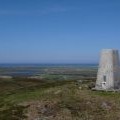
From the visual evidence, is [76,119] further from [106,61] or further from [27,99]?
[106,61]

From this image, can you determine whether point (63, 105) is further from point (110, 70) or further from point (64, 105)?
point (110, 70)

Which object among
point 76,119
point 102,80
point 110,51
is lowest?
point 76,119

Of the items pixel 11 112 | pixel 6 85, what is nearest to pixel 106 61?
pixel 11 112

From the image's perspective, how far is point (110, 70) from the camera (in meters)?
42.4

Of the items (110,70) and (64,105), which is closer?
(64,105)

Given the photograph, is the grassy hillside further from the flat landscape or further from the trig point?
the trig point

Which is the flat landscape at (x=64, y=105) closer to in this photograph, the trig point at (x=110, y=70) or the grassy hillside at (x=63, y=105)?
the grassy hillside at (x=63, y=105)

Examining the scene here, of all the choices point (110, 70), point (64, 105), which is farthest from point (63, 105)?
point (110, 70)

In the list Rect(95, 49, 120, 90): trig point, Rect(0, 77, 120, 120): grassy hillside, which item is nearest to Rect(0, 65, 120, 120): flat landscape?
Rect(0, 77, 120, 120): grassy hillside

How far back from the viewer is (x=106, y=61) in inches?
1674

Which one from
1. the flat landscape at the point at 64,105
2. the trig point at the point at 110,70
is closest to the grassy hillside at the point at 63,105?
the flat landscape at the point at 64,105

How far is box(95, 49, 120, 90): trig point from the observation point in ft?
139

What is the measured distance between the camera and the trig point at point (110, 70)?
42.2 metres

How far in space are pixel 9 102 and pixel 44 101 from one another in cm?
524
